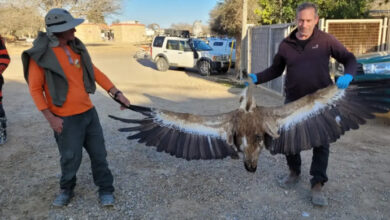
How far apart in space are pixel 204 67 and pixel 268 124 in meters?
13.4

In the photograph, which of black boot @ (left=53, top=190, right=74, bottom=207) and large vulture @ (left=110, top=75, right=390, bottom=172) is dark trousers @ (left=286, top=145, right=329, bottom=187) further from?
black boot @ (left=53, top=190, right=74, bottom=207)

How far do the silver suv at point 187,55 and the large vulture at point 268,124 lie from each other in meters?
12.8

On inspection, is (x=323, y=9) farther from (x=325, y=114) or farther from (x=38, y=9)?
(x=38, y=9)

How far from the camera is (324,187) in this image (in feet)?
13.9

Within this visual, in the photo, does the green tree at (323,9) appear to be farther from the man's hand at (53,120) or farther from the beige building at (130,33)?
the beige building at (130,33)

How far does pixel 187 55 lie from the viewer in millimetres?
17812

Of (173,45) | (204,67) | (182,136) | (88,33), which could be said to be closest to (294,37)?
(182,136)

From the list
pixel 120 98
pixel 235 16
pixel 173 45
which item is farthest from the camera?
pixel 173 45

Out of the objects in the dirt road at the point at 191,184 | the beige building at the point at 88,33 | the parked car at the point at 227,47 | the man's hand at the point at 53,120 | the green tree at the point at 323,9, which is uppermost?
the beige building at the point at 88,33

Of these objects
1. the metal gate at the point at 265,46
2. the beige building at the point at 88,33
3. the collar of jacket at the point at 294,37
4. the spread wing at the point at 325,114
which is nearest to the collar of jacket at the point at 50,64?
the spread wing at the point at 325,114

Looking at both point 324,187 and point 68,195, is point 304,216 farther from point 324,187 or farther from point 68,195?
point 68,195

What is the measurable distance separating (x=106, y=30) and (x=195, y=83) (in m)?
74.7

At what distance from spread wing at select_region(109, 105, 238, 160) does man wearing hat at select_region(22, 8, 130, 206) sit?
395 mm

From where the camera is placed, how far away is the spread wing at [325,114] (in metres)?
3.22
